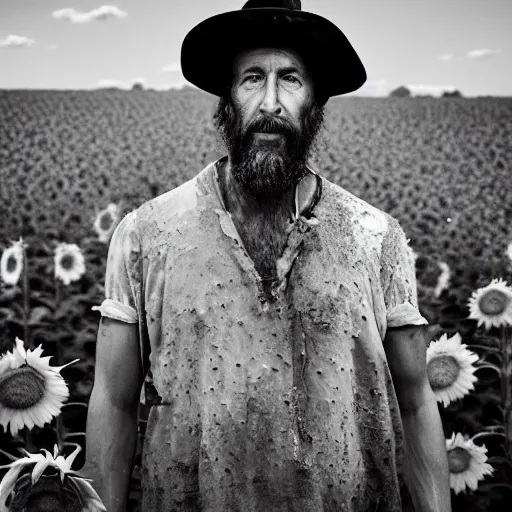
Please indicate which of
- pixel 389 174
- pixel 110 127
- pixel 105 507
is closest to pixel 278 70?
pixel 105 507

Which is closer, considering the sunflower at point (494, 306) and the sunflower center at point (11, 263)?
the sunflower at point (494, 306)

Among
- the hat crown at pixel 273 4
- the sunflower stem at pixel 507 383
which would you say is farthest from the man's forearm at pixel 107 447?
the sunflower stem at pixel 507 383

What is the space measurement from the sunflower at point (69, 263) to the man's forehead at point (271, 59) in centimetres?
264

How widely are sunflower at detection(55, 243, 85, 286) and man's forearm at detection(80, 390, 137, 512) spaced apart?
2479mm

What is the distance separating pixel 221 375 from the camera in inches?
64.2

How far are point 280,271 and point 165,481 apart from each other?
0.57m

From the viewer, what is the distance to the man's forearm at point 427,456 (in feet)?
5.94

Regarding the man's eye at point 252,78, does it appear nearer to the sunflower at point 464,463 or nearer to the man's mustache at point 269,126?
the man's mustache at point 269,126

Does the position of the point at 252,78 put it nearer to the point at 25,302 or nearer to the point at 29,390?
the point at 29,390

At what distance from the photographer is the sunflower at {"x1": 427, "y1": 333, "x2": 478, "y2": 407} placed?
2918mm

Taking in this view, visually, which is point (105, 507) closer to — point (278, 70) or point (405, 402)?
point (405, 402)

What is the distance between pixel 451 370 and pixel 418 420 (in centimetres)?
121

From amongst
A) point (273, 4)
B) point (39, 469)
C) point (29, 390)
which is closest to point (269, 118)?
point (273, 4)

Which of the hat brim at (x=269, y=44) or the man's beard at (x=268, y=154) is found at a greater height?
the hat brim at (x=269, y=44)
